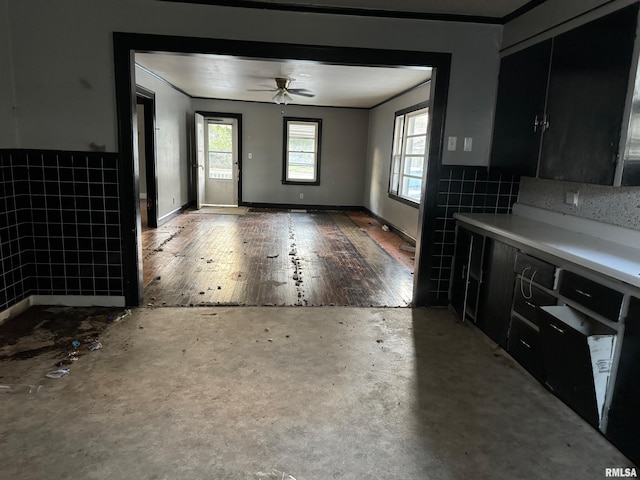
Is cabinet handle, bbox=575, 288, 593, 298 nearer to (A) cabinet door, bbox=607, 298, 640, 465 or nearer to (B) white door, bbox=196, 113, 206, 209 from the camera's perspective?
(A) cabinet door, bbox=607, 298, 640, 465

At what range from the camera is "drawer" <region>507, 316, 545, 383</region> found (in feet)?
8.42

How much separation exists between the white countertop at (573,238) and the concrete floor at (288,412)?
2.78 feet

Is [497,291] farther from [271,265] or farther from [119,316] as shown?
[119,316]

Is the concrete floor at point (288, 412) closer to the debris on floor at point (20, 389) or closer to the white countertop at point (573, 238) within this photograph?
the debris on floor at point (20, 389)

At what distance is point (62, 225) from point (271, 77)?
13.1 feet

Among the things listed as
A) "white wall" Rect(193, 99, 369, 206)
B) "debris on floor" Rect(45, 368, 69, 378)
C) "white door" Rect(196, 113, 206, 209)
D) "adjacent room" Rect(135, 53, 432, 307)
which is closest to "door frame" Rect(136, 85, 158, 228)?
"adjacent room" Rect(135, 53, 432, 307)

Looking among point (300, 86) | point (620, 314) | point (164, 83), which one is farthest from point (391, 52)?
point (164, 83)

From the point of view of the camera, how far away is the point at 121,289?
3.57m

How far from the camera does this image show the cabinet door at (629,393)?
1.89m

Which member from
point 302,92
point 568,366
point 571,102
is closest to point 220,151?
point 302,92

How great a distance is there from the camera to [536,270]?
2564 millimetres

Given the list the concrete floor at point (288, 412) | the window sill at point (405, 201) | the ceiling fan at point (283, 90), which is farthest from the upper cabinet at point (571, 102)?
the ceiling fan at point (283, 90)

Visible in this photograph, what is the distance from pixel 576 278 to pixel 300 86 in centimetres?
593

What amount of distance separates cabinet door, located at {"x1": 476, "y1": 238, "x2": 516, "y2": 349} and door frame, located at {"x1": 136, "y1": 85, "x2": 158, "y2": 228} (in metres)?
5.48
